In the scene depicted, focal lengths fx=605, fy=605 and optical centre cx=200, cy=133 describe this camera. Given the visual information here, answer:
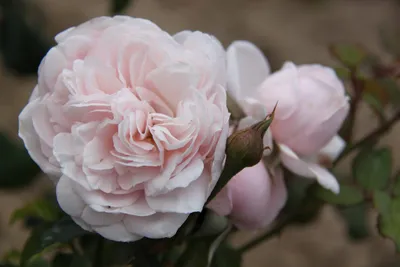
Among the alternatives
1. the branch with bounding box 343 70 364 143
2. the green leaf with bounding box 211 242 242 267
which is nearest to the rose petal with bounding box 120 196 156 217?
the green leaf with bounding box 211 242 242 267

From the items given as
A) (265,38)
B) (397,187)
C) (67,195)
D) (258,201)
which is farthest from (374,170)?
(265,38)

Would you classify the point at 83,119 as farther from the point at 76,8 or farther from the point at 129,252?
the point at 76,8

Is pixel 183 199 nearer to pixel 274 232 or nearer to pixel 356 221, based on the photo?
pixel 274 232

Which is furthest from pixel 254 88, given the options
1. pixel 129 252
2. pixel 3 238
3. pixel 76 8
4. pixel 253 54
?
pixel 76 8

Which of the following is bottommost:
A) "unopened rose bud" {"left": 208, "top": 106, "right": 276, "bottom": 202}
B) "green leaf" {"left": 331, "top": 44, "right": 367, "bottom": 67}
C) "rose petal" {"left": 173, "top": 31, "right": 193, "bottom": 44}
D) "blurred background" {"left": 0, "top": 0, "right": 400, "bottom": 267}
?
"blurred background" {"left": 0, "top": 0, "right": 400, "bottom": 267}

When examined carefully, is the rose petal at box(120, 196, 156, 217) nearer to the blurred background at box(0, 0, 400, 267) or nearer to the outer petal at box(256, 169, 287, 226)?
the outer petal at box(256, 169, 287, 226)
